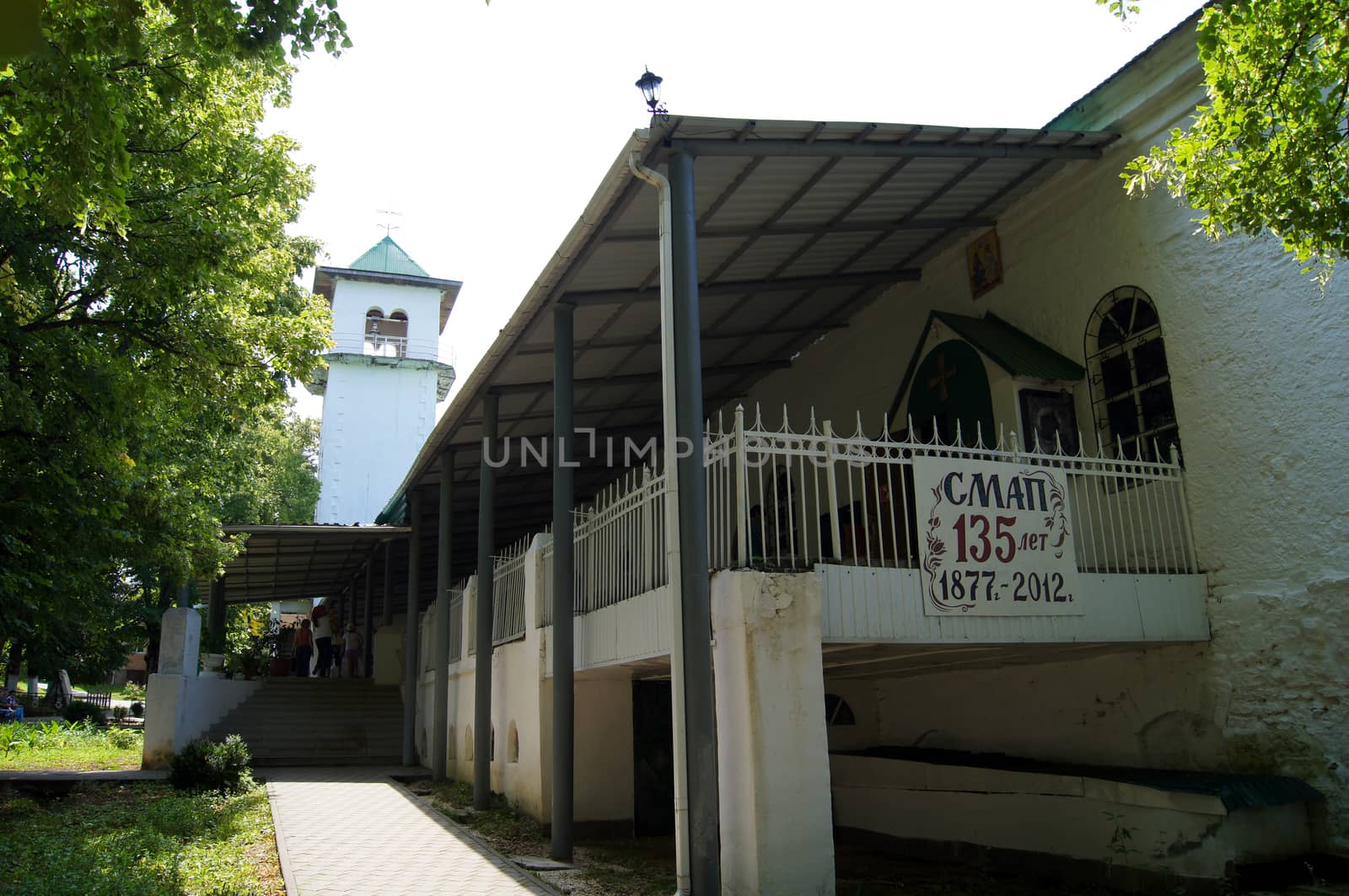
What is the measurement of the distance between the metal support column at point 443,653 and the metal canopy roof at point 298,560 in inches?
125

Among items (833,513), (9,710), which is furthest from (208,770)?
(9,710)

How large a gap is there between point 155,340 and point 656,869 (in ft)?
24.7

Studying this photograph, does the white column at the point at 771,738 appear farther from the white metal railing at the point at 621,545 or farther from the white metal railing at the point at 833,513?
the white metal railing at the point at 621,545

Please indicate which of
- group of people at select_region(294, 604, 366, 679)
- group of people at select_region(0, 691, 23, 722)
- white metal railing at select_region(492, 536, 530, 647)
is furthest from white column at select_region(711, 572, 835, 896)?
group of people at select_region(0, 691, 23, 722)

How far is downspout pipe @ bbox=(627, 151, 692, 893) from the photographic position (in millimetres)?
6574

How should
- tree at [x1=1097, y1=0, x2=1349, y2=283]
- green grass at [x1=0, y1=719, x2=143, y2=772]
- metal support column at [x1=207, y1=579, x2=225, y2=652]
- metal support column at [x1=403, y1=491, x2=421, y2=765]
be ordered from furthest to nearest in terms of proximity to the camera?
metal support column at [x1=207, y1=579, x2=225, y2=652] → metal support column at [x1=403, y1=491, x2=421, y2=765] → green grass at [x1=0, y1=719, x2=143, y2=772] → tree at [x1=1097, y1=0, x2=1349, y2=283]

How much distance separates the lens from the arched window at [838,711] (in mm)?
12742

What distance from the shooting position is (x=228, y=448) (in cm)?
2048

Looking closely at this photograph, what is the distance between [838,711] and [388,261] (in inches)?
1200

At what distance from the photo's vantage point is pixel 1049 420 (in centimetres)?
1012

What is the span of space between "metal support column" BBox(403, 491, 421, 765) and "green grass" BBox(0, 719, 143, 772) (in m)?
4.68

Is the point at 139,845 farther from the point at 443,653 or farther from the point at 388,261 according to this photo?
the point at 388,261

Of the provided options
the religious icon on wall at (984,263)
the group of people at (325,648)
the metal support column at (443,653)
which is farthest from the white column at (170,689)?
the religious icon on wall at (984,263)

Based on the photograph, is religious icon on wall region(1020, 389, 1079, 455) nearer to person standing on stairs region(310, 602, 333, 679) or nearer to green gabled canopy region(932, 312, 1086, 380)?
green gabled canopy region(932, 312, 1086, 380)
